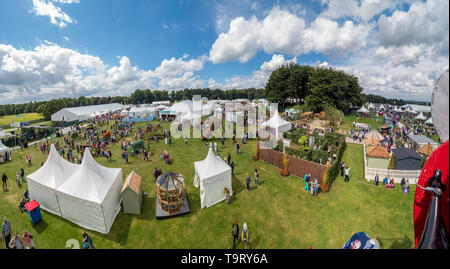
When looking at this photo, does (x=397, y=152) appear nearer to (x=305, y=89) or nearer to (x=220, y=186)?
(x=220, y=186)

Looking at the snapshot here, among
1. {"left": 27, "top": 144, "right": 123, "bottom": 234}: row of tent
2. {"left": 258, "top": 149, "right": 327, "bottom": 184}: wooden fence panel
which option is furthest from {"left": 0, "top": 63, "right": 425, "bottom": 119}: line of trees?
{"left": 27, "top": 144, "right": 123, "bottom": 234}: row of tent

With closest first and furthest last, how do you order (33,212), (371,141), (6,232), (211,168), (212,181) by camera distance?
(6,232) < (33,212) < (212,181) < (211,168) < (371,141)

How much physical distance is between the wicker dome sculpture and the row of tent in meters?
2.64

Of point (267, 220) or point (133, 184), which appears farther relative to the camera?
point (133, 184)

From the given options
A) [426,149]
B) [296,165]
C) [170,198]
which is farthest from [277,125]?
[170,198]

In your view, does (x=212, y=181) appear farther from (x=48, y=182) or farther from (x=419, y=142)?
(x=419, y=142)

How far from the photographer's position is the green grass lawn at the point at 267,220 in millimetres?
9258

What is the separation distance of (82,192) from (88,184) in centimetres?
45

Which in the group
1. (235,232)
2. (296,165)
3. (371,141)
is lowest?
(235,232)

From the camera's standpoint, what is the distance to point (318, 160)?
688 inches

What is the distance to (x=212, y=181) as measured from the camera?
11.5 metres

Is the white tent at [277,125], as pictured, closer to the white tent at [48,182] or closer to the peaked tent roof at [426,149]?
the peaked tent roof at [426,149]

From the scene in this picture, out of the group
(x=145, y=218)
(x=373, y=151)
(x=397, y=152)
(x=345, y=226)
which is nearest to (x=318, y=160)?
(x=373, y=151)
